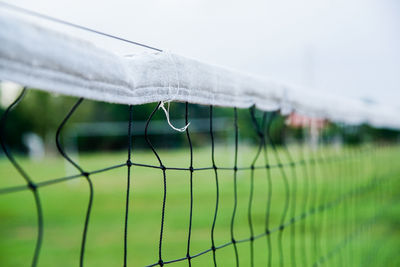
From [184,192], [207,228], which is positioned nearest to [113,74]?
[207,228]

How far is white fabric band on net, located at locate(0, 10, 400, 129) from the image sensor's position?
46 centimetres

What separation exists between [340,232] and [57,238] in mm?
2144

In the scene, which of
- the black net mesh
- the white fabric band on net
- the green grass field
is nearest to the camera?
the white fabric band on net

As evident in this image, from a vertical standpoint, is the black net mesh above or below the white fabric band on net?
below

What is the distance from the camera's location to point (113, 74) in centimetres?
59

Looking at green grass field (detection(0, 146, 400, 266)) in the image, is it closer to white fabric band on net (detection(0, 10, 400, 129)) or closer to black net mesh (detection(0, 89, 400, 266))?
black net mesh (detection(0, 89, 400, 266))

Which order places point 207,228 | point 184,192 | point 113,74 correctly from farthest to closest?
point 184,192
point 207,228
point 113,74

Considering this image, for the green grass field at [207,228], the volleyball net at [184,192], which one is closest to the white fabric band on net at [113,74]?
the volleyball net at [184,192]

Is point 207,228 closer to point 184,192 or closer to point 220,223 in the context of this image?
point 220,223

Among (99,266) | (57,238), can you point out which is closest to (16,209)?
(57,238)

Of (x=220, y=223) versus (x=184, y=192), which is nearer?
(x=220, y=223)

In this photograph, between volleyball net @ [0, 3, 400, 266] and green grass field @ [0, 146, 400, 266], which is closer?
volleyball net @ [0, 3, 400, 266]

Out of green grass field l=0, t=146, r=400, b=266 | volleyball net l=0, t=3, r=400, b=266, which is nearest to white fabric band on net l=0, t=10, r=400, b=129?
volleyball net l=0, t=3, r=400, b=266

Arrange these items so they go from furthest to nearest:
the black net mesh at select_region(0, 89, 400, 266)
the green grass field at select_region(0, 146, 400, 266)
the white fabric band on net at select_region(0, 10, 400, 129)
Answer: the green grass field at select_region(0, 146, 400, 266) < the black net mesh at select_region(0, 89, 400, 266) < the white fabric band on net at select_region(0, 10, 400, 129)
